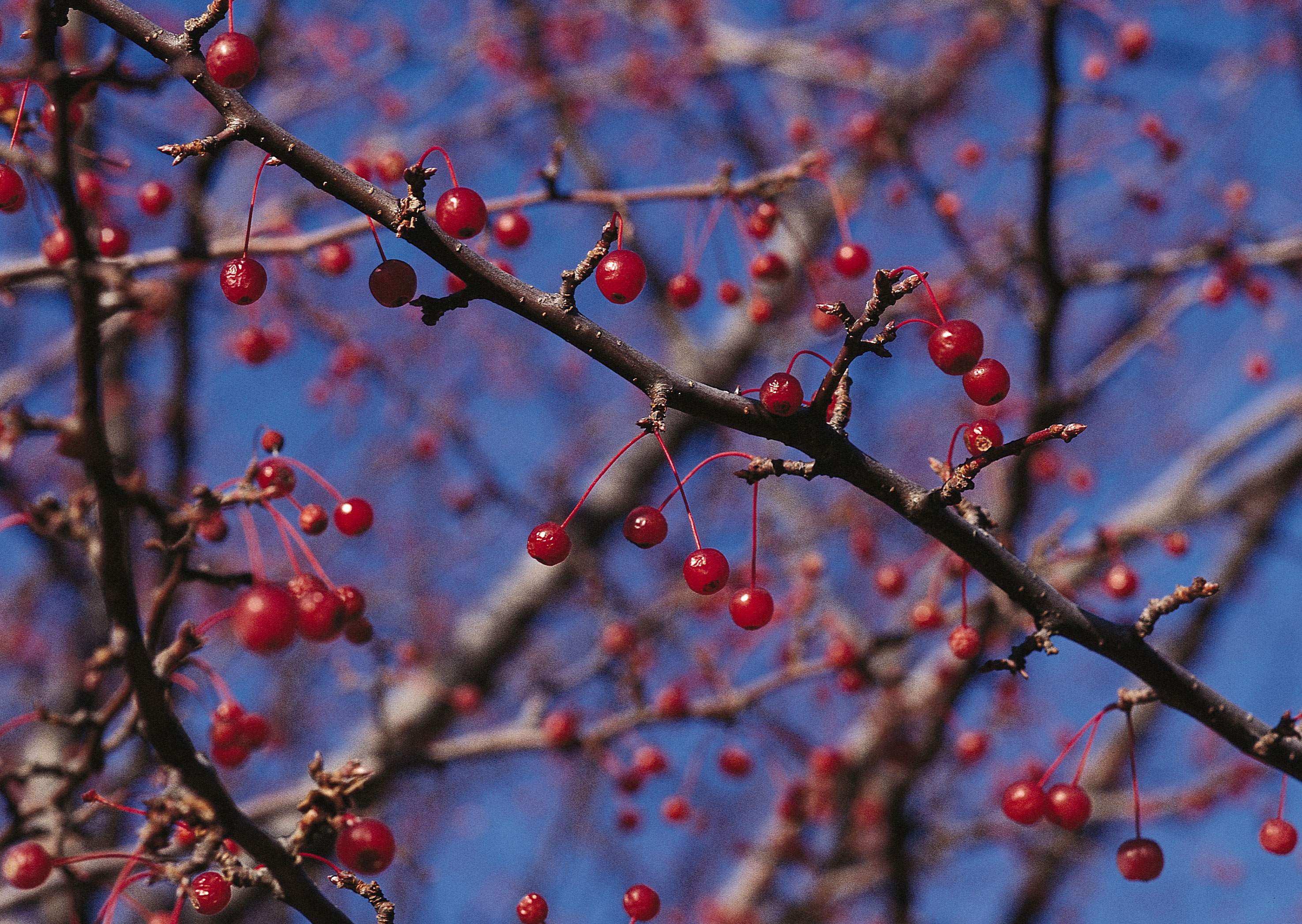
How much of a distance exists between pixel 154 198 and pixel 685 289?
1.95 meters

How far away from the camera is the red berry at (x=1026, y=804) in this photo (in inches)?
88.6

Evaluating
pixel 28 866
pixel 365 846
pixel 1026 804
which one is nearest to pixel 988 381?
pixel 1026 804

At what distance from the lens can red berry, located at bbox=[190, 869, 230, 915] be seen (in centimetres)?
186

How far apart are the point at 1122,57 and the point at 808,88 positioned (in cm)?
376

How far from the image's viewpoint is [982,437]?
1.86 m

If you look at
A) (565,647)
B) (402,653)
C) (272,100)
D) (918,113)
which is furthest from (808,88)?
(402,653)

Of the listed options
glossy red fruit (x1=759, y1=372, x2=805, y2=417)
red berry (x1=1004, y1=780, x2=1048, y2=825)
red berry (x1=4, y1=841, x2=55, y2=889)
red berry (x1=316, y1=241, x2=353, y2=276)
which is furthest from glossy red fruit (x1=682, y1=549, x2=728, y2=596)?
red berry (x1=316, y1=241, x2=353, y2=276)

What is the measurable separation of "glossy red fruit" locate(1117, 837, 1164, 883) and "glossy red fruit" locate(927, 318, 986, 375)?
1.29 m

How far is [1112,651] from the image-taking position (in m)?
1.97

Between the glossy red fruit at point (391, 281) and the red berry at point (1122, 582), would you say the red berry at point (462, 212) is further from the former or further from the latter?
the red berry at point (1122, 582)

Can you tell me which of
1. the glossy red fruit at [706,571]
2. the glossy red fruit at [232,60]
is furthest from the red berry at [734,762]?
the glossy red fruit at [232,60]

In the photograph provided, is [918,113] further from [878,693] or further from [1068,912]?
[1068,912]

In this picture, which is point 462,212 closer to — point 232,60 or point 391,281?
point 391,281

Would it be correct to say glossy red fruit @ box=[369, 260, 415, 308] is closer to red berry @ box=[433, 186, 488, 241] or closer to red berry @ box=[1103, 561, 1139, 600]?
red berry @ box=[433, 186, 488, 241]
